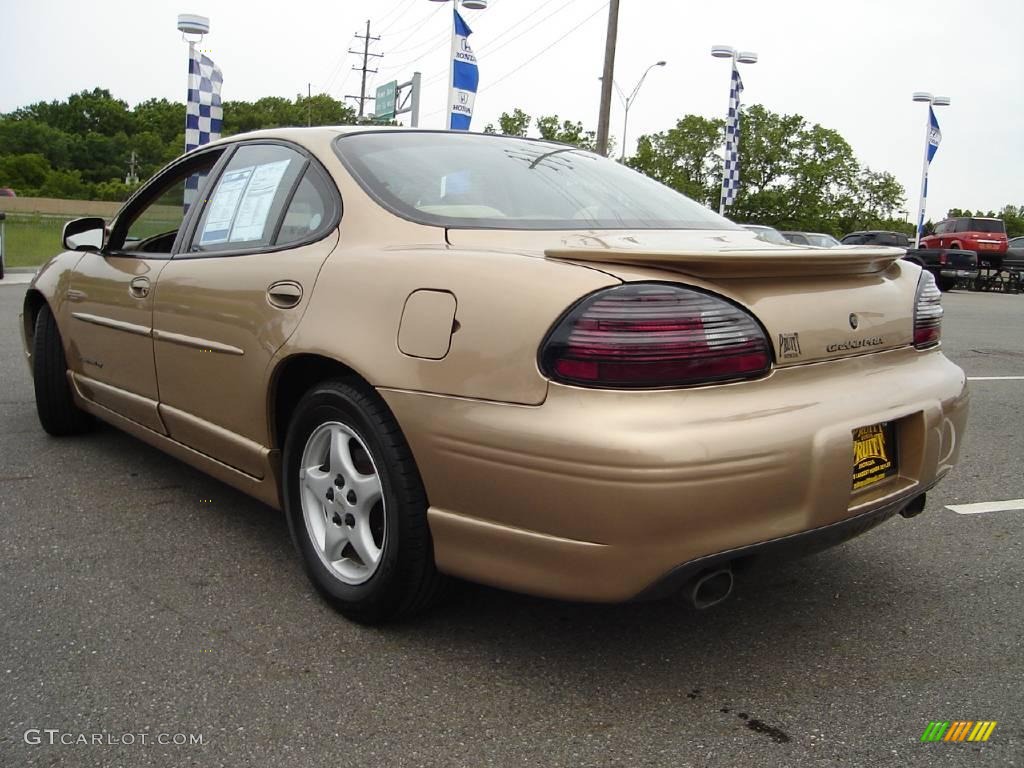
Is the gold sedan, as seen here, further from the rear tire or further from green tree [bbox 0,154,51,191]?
green tree [bbox 0,154,51,191]

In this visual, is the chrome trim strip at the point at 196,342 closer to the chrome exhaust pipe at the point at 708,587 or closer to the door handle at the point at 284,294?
the door handle at the point at 284,294

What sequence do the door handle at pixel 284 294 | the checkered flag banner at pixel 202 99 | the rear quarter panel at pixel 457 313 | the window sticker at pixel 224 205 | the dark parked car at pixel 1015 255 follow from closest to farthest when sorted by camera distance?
the rear quarter panel at pixel 457 313
the door handle at pixel 284 294
the window sticker at pixel 224 205
the checkered flag banner at pixel 202 99
the dark parked car at pixel 1015 255

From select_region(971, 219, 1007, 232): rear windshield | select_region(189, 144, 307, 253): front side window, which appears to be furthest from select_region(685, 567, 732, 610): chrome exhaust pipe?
select_region(971, 219, 1007, 232): rear windshield

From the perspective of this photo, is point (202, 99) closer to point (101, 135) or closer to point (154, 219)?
point (154, 219)

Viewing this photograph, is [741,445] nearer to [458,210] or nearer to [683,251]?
[683,251]

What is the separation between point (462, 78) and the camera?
14609 millimetres

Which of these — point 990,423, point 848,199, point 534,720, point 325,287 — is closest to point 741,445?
point 534,720

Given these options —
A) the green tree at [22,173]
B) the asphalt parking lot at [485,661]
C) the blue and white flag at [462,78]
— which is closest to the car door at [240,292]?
the asphalt parking lot at [485,661]

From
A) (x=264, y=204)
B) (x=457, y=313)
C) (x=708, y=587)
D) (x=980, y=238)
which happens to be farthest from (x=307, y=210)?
(x=980, y=238)

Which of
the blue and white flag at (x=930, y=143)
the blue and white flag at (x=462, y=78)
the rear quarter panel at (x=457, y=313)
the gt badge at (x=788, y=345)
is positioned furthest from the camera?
the blue and white flag at (x=930, y=143)

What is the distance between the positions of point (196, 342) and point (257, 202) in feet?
1.64

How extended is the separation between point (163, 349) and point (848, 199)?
5975 centimetres

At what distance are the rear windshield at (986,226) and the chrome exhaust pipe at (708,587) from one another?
1140 inches

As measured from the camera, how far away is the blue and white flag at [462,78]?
14320 mm
